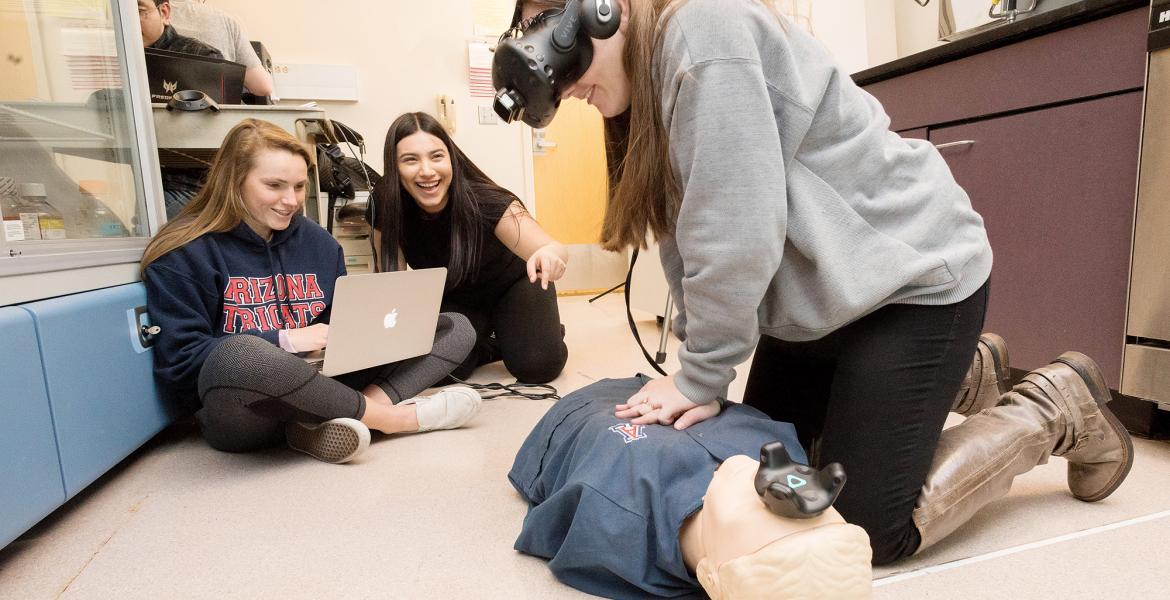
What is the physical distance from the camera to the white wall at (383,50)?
3.23m

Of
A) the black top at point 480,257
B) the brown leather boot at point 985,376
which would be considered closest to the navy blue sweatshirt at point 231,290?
the black top at point 480,257

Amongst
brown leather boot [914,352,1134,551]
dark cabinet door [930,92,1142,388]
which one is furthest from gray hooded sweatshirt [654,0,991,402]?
dark cabinet door [930,92,1142,388]

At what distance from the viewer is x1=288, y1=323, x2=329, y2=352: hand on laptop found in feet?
A: 4.00

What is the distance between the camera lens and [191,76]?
161cm

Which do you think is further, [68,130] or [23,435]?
[68,130]

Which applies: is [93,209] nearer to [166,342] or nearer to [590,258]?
[166,342]

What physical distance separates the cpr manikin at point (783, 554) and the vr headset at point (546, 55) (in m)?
0.48

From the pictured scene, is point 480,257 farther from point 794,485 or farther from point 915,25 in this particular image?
point 915,25

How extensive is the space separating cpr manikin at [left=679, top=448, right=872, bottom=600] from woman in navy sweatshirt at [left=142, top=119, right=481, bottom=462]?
2.59ft

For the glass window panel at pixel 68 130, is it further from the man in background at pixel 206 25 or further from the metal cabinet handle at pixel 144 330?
the man in background at pixel 206 25

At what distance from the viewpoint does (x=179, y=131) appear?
155 cm

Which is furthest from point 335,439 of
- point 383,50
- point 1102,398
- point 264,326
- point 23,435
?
point 383,50

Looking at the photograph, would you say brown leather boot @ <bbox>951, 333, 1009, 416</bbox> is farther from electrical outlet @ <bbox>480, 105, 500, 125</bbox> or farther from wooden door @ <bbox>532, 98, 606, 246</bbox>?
electrical outlet @ <bbox>480, 105, 500, 125</bbox>

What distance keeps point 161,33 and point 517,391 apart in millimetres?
1413
